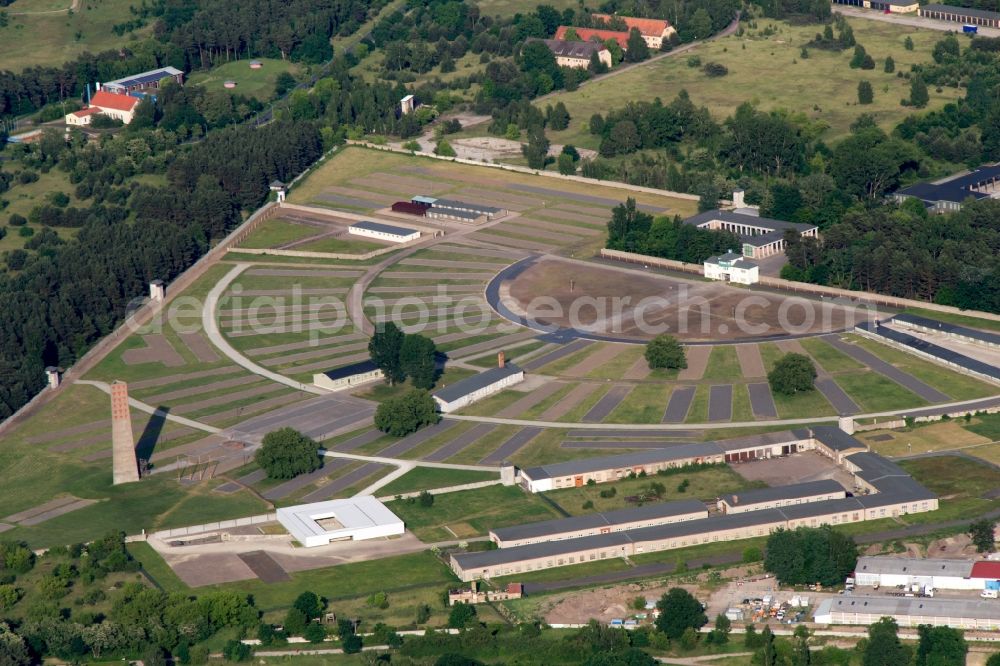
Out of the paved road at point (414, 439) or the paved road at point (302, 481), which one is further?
the paved road at point (414, 439)

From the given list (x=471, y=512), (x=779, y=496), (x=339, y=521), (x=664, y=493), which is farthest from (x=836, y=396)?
(x=339, y=521)

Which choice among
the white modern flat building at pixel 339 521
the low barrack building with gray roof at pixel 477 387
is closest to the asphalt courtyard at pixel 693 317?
the low barrack building with gray roof at pixel 477 387

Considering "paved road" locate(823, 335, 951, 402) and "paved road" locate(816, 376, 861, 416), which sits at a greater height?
"paved road" locate(823, 335, 951, 402)

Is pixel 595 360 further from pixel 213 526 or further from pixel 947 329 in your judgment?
pixel 213 526

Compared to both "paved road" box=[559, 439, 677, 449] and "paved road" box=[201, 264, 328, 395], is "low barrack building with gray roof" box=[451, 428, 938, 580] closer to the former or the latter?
"paved road" box=[559, 439, 677, 449]

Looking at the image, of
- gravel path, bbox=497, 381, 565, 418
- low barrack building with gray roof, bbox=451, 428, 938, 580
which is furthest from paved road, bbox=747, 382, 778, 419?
gravel path, bbox=497, 381, 565, 418

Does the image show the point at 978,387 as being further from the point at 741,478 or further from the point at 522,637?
the point at 522,637

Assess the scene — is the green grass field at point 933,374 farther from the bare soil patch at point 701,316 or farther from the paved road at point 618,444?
the paved road at point 618,444
